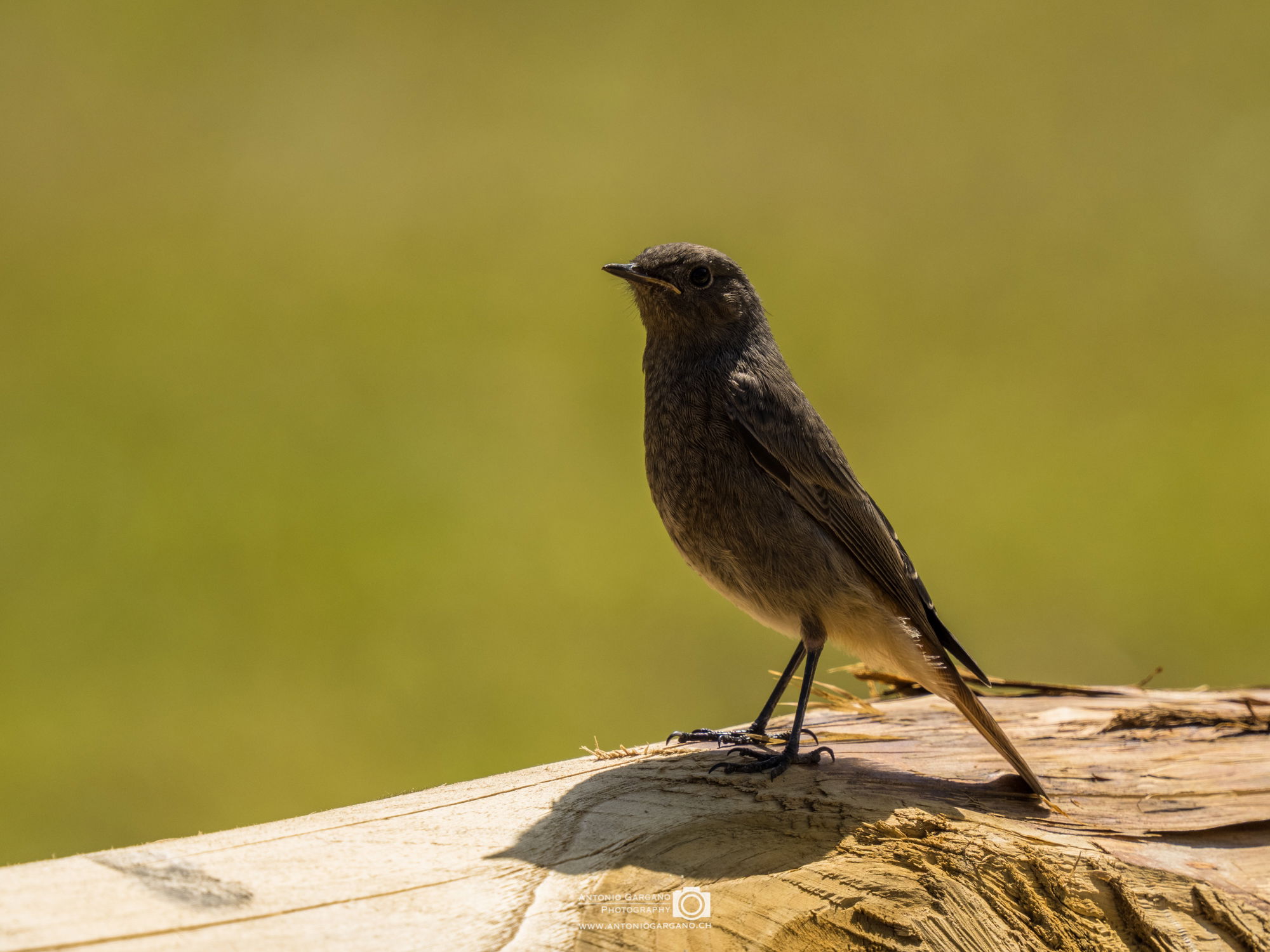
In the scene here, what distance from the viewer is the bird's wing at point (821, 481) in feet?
12.8

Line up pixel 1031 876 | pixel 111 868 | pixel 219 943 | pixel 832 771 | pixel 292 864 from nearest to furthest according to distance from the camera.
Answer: pixel 219 943 < pixel 111 868 < pixel 292 864 < pixel 1031 876 < pixel 832 771

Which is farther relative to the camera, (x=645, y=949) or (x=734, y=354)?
(x=734, y=354)

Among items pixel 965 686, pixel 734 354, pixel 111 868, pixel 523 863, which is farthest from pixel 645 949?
pixel 734 354

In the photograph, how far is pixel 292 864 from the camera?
2566 mm

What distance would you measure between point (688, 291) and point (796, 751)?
1775 millimetres

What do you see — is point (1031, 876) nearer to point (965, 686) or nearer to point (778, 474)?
point (965, 686)

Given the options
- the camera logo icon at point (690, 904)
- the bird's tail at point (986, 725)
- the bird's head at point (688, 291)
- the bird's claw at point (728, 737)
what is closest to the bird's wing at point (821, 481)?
the bird's tail at point (986, 725)

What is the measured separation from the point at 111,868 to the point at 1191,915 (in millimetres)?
2928

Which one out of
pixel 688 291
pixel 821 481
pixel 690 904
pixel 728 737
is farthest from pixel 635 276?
pixel 690 904

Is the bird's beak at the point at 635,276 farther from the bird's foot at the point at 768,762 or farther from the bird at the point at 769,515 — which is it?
the bird's foot at the point at 768,762

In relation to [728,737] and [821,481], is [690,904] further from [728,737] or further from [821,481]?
[821,481]

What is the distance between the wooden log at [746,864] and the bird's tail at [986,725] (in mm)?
77

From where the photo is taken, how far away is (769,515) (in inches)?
150

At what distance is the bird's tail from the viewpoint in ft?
11.5
